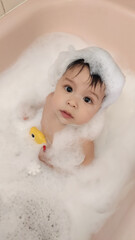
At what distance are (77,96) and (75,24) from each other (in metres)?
0.65

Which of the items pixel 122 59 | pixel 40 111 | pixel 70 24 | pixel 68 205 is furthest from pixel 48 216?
pixel 70 24

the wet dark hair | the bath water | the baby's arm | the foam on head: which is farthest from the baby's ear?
the baby's arm

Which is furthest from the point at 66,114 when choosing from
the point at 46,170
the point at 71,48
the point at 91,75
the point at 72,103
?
the point at 71,48

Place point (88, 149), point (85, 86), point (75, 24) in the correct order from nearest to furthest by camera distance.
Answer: point (85, 86) → point (88, 149) → point (75, 24)

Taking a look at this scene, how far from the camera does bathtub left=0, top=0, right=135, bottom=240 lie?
4.47 ft

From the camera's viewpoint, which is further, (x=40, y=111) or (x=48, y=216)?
(x=40, y=111)

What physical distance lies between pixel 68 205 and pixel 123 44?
34.2 inches

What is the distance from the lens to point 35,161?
135 centimetres

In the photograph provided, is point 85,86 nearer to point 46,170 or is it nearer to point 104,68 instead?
point 104,68

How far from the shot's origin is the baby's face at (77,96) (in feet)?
3.31

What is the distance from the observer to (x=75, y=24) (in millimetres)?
1499

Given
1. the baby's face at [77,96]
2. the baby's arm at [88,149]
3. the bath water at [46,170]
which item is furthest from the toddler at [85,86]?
the bath water at [46,170]

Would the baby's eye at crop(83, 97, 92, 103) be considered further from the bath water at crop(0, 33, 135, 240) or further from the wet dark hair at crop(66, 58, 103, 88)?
the bath water at crop(0, 33, 135, 240)

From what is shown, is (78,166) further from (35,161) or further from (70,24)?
(70,24)
